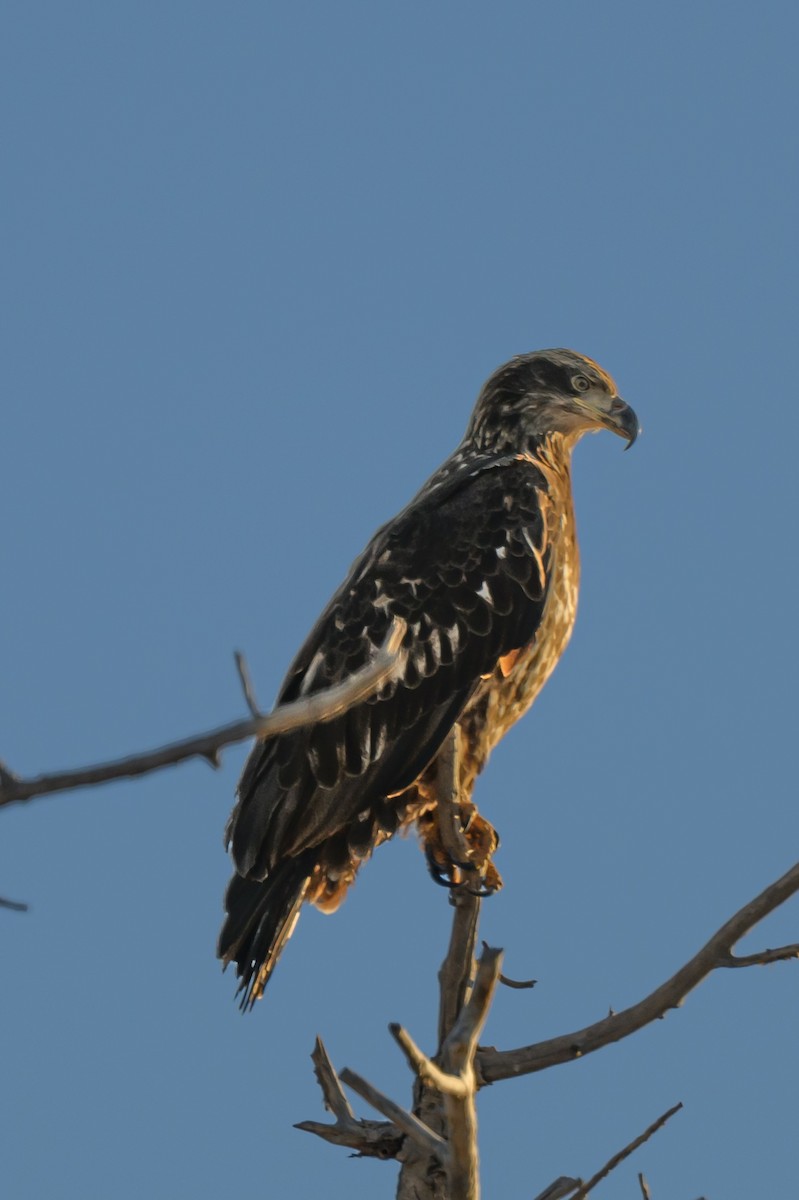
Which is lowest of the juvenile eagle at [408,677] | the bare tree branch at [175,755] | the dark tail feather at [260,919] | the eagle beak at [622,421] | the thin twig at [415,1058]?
the thin twig at [415,1058]

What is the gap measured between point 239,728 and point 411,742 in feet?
14.1

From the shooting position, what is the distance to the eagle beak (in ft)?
25.1

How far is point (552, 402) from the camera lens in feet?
25.6

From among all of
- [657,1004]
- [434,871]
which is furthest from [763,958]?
[434,871]

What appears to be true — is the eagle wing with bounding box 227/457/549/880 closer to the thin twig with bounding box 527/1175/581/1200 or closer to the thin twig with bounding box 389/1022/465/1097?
the thin twig with bounding box 527/1175/581/1200

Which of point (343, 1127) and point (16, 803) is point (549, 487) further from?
point (16, 803)

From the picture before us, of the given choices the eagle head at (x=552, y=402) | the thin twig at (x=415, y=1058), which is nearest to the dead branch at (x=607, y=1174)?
the thin twig at (x=415, y=1058)

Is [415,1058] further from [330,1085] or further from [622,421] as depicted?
[622,421]

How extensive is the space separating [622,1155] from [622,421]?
3534 mm

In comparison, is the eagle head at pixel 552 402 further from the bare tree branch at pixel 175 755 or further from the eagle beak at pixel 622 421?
the bare tree branch at pixel 175 755

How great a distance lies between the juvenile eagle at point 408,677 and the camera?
6.71 m

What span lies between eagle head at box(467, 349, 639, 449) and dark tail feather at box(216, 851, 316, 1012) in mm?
2226

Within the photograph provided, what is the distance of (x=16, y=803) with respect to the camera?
2.70 metres

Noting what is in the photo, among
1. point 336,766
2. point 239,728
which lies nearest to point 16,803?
point 239,728
